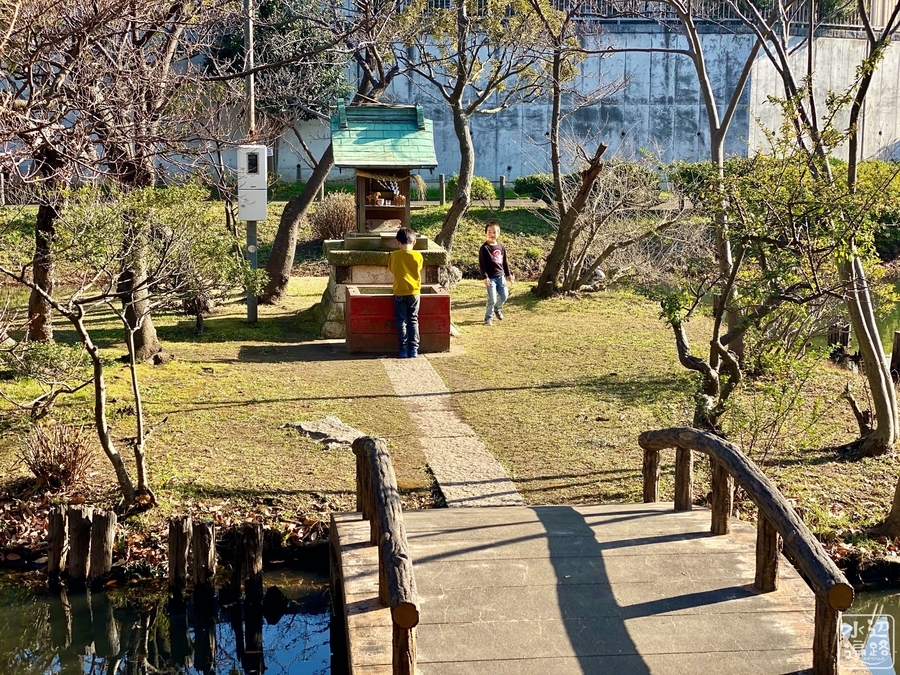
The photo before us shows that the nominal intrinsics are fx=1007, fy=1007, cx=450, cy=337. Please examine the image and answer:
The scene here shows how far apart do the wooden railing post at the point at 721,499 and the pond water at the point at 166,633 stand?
2.85 metres

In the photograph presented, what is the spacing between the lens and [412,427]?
34.6ft

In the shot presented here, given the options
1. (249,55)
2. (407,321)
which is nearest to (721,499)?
(407,321)

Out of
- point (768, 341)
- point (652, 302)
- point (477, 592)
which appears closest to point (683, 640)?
point (477, 592)

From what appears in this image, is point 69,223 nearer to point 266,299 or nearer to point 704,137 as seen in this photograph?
point 266,299

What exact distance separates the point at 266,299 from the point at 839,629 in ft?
48.3

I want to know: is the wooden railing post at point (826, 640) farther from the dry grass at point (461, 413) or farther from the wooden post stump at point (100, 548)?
the wooden post stump at point (100, 548)

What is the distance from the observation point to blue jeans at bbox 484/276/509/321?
54.0 feet

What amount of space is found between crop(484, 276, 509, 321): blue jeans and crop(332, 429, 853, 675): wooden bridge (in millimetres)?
9345

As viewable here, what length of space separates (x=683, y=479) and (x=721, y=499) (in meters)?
0.63

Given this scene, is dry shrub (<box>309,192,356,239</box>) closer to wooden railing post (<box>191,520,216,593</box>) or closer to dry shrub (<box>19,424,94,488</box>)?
dry shrub (<box>19,424,94,488</box>)

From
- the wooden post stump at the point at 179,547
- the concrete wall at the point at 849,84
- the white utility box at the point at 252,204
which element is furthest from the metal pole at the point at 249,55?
the concrete wall at the point at 849,84

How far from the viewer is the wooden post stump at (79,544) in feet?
26.2

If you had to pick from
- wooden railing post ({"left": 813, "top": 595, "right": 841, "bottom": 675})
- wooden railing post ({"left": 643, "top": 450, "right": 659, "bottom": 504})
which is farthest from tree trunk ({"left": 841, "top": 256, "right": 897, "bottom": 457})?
wooden railing post ({"left": 813, "top": 595, "right": 841, "bottom": 675})

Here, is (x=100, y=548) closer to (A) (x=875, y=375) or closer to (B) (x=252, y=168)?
(A) (x=875, y=375)
